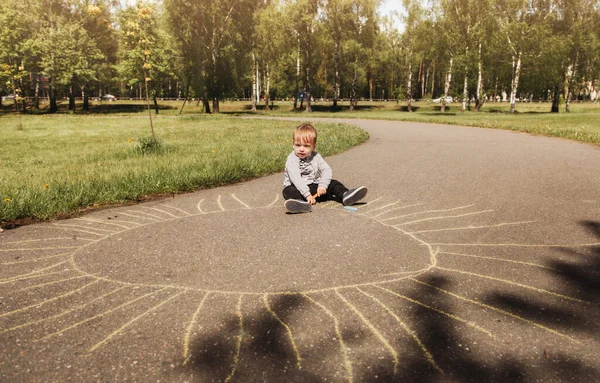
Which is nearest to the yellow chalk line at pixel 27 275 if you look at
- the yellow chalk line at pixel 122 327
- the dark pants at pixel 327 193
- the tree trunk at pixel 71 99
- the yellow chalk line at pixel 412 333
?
the yellow chalk line at pixel 122 327

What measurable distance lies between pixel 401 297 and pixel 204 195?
385cm

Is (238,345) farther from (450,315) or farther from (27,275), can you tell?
(27,275)

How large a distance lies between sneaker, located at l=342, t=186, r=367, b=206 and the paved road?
0.15m

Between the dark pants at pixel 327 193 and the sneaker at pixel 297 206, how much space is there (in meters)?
0.32

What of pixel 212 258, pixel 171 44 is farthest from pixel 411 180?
pixel 171 44

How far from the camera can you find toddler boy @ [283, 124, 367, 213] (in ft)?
16.7

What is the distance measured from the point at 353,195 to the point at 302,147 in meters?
0.90

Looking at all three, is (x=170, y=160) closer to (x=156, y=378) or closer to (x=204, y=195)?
(x=204, y=195)

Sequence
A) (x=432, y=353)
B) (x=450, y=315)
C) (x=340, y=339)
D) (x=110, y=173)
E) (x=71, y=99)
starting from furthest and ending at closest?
(x=71, y=99)
(x=110, y=173)
(x=450, y=315)
(x=340, y=339)
(x=432, y=353)

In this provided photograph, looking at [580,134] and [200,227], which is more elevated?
[580,134]

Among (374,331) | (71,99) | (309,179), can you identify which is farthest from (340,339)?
(71,99)

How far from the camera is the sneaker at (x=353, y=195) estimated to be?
5.05 metres

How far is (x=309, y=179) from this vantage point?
17.7 ft

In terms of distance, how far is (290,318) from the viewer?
8.03 feet
